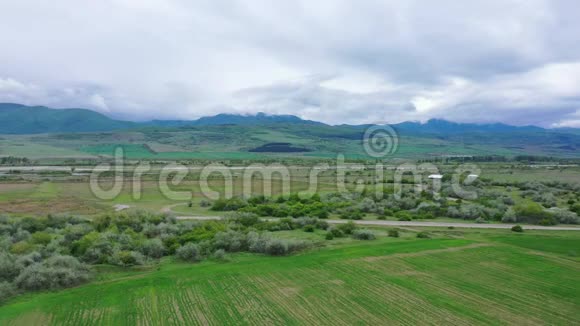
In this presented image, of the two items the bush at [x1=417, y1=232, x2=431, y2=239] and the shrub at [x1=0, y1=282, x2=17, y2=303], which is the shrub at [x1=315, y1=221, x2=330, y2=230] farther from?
the shrub at [x1=0, y1=282, x2=17, y2=303]

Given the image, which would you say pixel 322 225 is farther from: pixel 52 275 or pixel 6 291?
pixel 6 291

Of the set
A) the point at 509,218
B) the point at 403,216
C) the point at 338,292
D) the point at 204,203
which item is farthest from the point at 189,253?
the point at 509,218

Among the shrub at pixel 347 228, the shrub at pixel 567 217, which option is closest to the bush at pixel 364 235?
the shrub at pixel 347 228

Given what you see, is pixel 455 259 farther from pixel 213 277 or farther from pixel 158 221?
pixel 158 221

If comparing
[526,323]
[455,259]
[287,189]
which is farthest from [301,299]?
[287,189]

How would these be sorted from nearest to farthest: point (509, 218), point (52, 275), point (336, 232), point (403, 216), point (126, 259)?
point (52, 275) < point (126, 259) < point (336, 232) < point (509, 218) < point (403, 216)

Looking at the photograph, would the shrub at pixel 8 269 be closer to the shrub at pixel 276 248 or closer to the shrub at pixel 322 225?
the shrub at pixel 276 248
